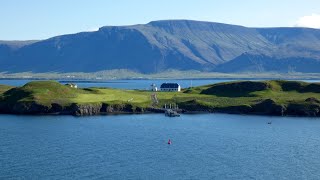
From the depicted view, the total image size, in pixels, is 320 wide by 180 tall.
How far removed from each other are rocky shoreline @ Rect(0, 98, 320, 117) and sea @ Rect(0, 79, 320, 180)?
386 inches

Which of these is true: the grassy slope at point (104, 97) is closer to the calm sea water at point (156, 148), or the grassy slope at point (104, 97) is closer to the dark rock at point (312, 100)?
the dark rock at point (312, 100)

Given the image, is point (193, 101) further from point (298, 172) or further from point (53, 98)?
point (298, 172)

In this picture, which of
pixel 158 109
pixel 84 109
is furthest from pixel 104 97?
pixel 84 109

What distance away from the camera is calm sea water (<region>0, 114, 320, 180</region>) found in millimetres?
85188

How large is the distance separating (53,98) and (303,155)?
9811 centimetres

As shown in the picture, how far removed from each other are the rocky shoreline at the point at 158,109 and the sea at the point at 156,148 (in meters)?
9.82

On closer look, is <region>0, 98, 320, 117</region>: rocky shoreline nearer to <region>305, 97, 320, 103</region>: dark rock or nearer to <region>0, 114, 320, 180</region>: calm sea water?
<region>305, 97, 320, 103</region>: dark rock

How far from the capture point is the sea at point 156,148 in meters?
85.2

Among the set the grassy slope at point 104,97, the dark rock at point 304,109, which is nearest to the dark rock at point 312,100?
the grassy slope at point 104,97

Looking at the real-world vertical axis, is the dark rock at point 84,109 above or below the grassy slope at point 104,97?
below

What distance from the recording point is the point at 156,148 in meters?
105

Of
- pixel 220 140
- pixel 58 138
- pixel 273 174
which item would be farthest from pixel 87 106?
pixel 273 174

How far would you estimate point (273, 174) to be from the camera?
280ft

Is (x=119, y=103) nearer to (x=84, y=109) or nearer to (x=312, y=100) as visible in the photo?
(x=84, y=109)
